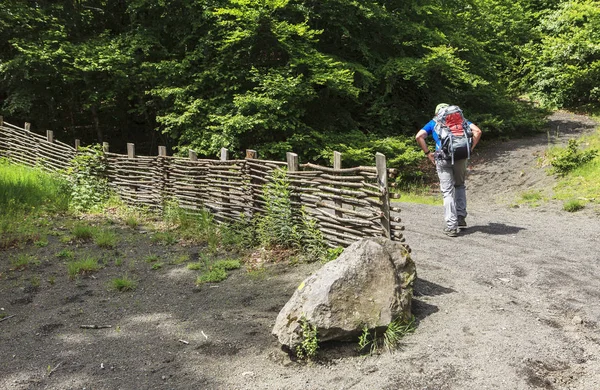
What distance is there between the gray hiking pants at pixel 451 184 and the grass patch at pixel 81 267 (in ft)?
15.1

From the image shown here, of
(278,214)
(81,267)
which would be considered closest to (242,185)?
(278,214)

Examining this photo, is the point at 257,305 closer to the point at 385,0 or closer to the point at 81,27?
the point at 385,0

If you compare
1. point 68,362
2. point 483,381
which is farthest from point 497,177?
point 68,362

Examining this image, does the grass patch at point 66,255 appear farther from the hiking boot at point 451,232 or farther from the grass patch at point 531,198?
the grass patch at point 531,198

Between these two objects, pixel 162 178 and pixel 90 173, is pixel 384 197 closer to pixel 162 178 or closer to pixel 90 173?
pixel 162 178

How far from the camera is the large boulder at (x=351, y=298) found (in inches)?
137

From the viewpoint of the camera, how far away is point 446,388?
2918mm

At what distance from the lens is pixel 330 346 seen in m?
3.58

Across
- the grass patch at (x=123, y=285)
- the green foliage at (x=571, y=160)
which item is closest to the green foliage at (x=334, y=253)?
the grass patch at (x=123, y=285)

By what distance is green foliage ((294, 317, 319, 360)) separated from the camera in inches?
135

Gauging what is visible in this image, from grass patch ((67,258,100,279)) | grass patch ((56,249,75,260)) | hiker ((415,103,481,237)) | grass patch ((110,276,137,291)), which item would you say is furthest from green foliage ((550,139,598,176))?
grass patch ((56,249,75,260))

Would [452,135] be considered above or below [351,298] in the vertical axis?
above

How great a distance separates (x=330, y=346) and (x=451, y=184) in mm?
3152

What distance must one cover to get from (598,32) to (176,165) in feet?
49.9
